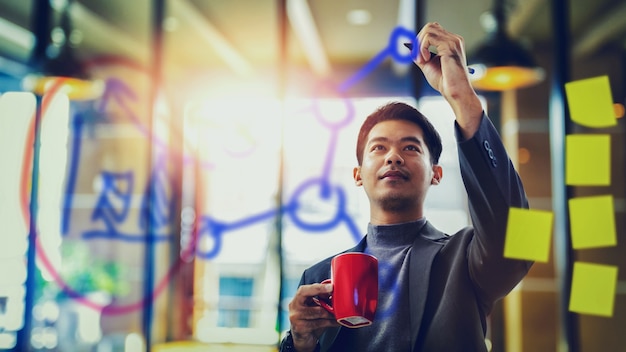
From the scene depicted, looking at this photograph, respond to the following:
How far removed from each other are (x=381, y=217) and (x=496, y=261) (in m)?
0.20

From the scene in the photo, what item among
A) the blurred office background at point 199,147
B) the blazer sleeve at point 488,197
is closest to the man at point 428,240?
the blazer sleeve at point 488,197

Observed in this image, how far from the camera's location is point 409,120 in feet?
3.42

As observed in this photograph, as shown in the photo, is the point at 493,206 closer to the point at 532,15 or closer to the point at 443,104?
the point at 443,104

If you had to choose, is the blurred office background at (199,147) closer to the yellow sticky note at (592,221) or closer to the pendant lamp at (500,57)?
the pendant lamp at (500,57)

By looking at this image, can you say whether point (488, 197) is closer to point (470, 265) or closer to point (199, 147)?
point (470, 265)

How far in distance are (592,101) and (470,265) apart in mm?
488

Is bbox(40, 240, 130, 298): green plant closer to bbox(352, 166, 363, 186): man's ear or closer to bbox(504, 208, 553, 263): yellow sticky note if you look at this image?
bbox(352, 166, 363, 186): man's ear

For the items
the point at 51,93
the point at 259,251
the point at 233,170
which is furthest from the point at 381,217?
the point at 233,170

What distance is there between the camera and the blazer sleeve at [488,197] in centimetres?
94

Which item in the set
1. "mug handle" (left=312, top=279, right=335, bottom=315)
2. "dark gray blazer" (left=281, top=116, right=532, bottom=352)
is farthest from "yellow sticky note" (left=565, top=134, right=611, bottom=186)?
"mug handle" (left=312, top=279, right=335, bottom=315)

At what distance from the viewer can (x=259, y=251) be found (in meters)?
3.78

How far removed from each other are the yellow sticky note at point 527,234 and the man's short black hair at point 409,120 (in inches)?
6.5

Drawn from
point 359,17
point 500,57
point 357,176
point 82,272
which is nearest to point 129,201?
point 82,272

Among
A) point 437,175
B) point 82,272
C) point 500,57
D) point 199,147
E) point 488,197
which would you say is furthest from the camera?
point 199,147
